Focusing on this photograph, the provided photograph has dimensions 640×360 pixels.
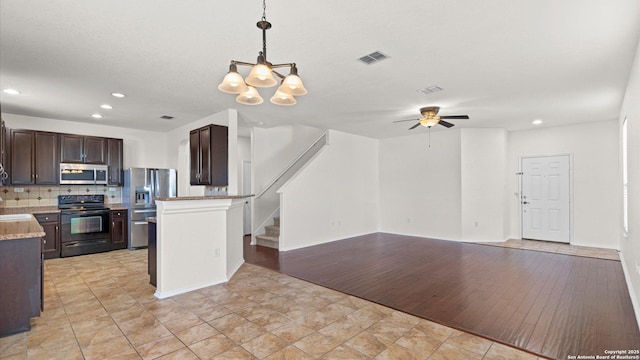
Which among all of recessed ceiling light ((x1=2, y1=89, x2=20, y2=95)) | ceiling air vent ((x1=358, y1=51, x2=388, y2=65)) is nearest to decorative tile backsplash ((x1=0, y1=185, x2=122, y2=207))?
recessed ceiling light ((x1=2, y1=89, x2=20, y2=95))

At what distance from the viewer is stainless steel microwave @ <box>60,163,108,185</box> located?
18.6ft

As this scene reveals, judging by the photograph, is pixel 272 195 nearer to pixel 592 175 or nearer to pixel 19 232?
pixel 19 232

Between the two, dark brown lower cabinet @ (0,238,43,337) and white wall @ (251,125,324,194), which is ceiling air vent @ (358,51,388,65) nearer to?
dark brown lower cabinet @ (0,238,43,337)

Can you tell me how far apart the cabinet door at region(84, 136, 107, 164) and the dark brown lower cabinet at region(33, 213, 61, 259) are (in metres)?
1.21

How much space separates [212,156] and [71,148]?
311 cm

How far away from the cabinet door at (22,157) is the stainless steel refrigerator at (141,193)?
1454 millimetres

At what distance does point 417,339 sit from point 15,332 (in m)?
3.54

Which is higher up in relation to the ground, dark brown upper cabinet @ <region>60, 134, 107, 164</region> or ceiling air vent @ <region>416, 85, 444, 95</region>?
ceiling air vent @ <region>416, 85, 444, 95</region>

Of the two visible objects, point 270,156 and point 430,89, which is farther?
point 270,156

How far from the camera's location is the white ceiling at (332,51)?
225 centimetres

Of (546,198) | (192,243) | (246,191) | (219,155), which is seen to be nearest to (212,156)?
(219,155)

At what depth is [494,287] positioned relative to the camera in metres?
3.85

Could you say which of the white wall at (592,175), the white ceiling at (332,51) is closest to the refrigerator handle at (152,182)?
the white ceiling at (332,51)

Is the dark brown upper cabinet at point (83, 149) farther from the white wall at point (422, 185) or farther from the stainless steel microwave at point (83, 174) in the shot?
the white wall at point (422, 185)
